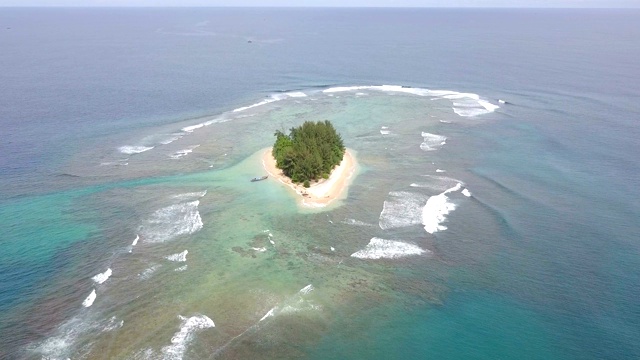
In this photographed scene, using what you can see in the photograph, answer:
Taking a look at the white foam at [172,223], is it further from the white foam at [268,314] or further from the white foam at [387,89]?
the white foam at [387,89]

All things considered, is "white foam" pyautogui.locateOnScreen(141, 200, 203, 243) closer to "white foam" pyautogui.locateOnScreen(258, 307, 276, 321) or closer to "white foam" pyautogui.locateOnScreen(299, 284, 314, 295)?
"white foam" pyautogui.locateOnScreen(299, 284, 314, 295)

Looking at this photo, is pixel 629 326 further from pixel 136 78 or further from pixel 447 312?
pixel 136 78

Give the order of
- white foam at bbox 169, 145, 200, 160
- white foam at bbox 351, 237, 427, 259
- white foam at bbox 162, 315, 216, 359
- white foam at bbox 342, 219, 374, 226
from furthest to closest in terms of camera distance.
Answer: white foam at bbox 169, 145, 200, 160, white foam at bbox 342, 219, 374, 226, white foam at bbox 351, 237, 427, 259, white foam at bbox 162, 315, 216, 359

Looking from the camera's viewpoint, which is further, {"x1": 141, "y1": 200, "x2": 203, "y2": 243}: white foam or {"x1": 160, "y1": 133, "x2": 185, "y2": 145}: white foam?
{"x1": 160, "y1": 133, "x2": 185, "y2": 145}: white foam

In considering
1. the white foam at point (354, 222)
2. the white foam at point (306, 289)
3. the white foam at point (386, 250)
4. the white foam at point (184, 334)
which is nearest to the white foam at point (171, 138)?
the white foam at point (354, 222)

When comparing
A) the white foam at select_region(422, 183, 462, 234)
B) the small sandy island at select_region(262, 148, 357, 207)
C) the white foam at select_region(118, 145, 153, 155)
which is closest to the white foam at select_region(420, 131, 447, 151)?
the small sandy island at select_region(262, 148, 357, 207)

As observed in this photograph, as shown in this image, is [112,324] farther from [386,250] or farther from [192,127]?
[192,127]
